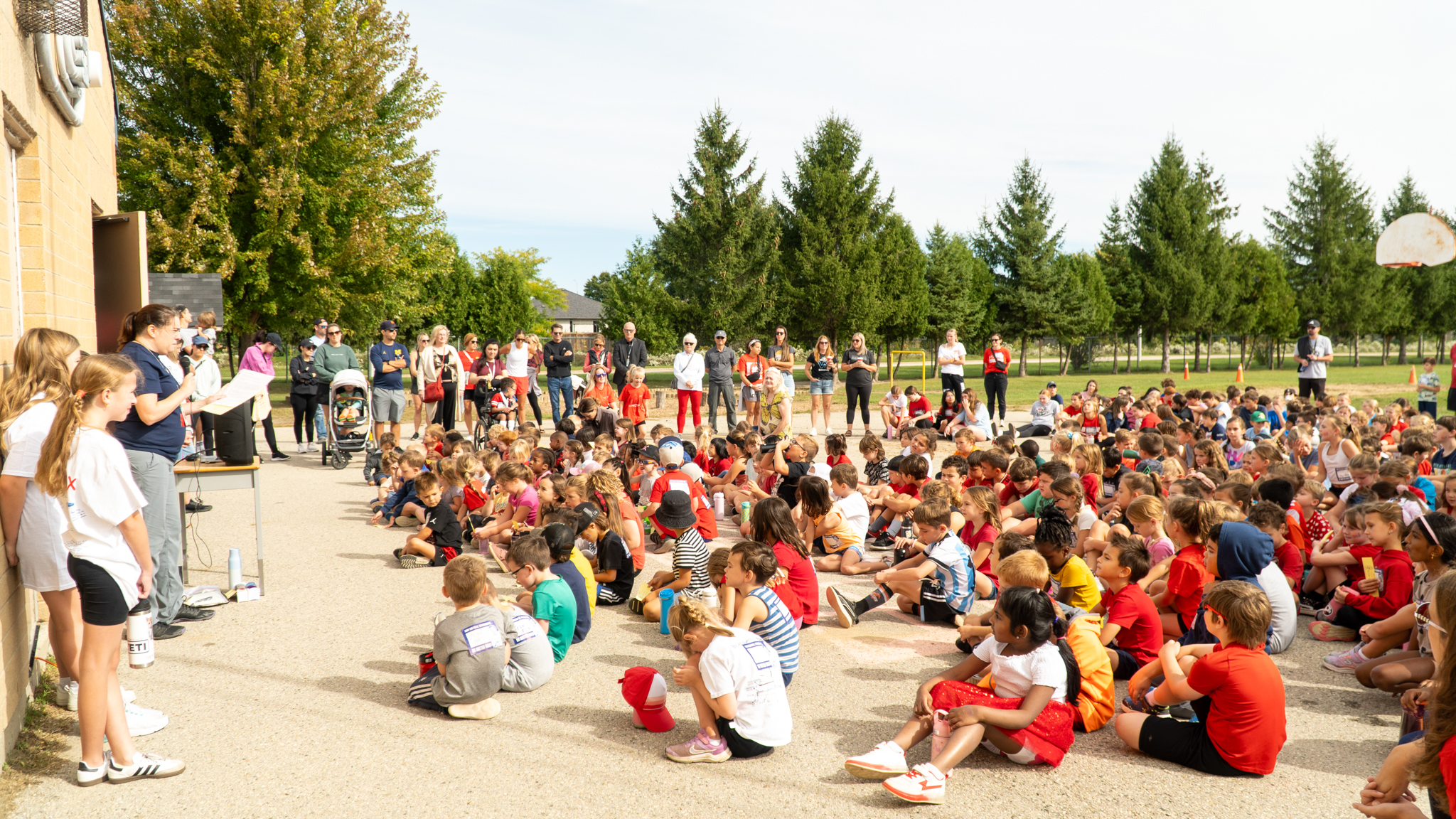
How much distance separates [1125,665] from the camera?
17.0ft

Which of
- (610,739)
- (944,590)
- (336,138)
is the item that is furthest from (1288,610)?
(336,138)

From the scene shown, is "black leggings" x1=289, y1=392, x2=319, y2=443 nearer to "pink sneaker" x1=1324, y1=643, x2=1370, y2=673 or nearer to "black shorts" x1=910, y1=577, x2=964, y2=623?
"black shorts" x1=910, y1=577, x2=964, y2=623

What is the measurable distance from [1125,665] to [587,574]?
11.0ft

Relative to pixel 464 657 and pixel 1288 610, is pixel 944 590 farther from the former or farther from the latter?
pixel 464 657

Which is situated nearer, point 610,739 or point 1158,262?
point 610,739

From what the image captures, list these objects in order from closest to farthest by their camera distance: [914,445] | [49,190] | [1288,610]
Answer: [1288,610] < [49,190] < [914,445]

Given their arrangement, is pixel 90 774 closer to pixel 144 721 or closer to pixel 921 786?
pixel 144 721

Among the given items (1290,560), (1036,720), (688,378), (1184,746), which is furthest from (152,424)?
(688,378)

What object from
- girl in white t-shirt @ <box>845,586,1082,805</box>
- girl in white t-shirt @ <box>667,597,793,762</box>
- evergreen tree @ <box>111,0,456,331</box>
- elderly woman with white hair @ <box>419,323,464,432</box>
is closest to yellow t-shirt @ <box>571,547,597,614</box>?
girl in white t-shirt @ <box>667,597,793,762</box>

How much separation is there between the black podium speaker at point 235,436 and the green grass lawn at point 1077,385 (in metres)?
10.8

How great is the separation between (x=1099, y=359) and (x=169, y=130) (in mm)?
60491

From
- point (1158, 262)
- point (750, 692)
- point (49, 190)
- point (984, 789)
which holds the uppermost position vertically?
point (1158, 262)

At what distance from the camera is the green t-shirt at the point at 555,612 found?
18.1 feet

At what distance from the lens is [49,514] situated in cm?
382
